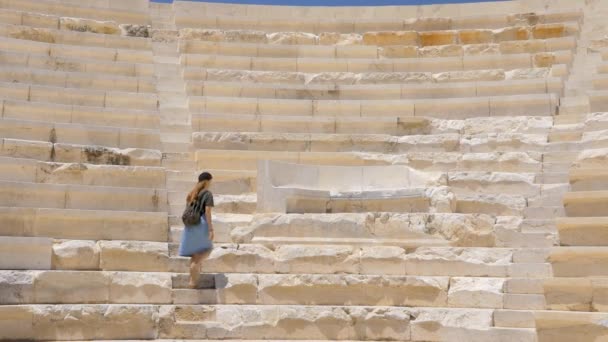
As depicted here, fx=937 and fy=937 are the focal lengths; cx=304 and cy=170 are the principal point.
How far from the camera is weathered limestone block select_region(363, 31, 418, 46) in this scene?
475 inches

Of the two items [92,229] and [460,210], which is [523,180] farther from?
[92,229]

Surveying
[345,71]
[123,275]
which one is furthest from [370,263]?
[345,71]

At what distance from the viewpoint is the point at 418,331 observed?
21.2 ft

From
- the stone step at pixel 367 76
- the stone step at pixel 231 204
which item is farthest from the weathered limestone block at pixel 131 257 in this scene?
the stone step at pixel 367 76

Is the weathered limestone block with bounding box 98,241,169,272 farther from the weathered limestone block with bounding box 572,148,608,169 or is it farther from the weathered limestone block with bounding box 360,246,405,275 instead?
the weathered limestone block with bounding box 572,148,608,169

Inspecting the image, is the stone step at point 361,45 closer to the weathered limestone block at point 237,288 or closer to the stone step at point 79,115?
the stone step at point 79,115

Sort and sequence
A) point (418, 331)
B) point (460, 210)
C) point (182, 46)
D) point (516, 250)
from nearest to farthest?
point (418, 331), point (516, 250), point (460, 210), point (182, 46)

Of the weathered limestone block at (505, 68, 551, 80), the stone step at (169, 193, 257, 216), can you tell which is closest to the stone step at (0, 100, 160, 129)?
the stone step at (169, 193, 257, 216)

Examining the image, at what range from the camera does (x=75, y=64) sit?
1048cm

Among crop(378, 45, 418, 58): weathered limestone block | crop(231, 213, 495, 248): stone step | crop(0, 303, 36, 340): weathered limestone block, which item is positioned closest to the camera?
crop(0, 303, 36, 340): weathered limestone block

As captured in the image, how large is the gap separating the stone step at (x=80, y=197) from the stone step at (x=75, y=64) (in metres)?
3.14

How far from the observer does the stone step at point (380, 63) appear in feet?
36.9

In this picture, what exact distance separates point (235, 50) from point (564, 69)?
13.1 ft

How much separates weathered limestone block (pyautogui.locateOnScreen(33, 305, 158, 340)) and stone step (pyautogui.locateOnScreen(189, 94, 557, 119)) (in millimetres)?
4035
